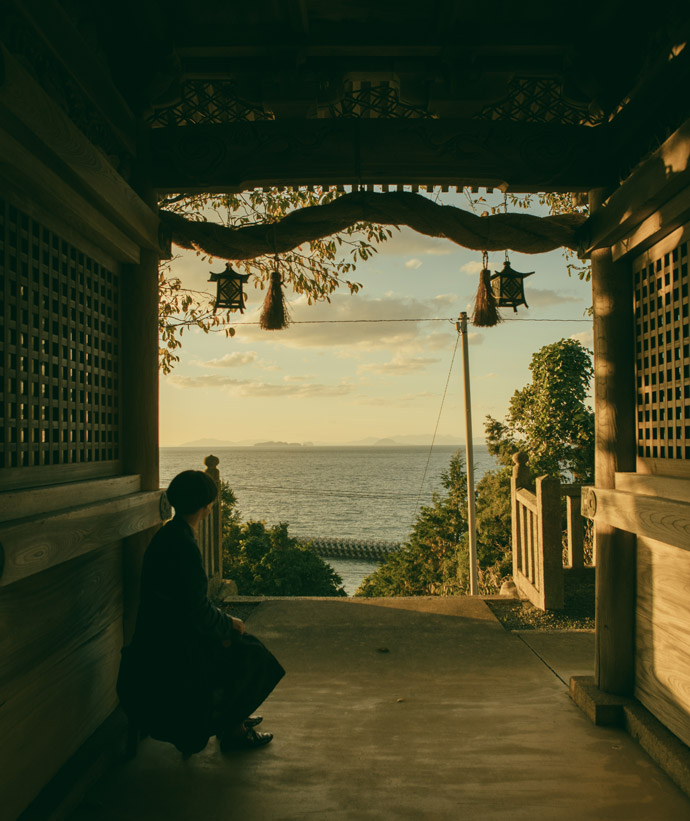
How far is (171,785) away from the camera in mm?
2514

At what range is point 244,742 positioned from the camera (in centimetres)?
279

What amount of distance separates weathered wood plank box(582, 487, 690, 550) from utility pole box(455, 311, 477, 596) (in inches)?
314

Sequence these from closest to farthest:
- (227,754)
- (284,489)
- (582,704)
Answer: (227,754) < (582,704) < (284,489)

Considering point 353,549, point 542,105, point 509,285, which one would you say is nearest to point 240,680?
point 509,285

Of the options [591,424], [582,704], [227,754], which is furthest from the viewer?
[591,424]

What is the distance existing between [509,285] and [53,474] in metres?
2.66

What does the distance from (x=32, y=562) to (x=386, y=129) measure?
2.76 metres

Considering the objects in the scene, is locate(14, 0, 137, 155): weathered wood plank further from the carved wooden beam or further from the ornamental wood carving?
the ornamental wood carving

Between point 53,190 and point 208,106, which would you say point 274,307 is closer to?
point 208,106

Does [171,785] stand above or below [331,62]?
below

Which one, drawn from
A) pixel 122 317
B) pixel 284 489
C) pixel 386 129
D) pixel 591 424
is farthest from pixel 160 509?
pixel 284 489

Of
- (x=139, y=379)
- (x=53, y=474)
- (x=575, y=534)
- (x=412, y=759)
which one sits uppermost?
(x=139, y=379)

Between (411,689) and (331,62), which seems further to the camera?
(411,689)

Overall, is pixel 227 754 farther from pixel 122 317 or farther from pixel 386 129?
pixel 386 129
